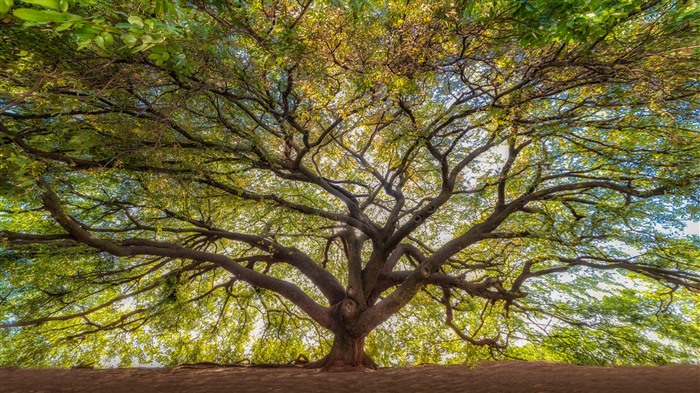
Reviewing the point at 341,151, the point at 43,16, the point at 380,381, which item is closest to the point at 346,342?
the point at 380,381

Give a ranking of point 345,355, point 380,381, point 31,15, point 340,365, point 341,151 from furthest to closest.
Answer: point 341,151
point 345,355
point 340,365
point 380,381
point 31,15

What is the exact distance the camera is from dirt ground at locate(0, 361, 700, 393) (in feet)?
13.9

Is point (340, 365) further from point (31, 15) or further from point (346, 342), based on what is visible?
point (31, 15)

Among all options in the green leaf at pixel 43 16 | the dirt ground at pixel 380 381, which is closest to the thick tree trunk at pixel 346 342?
the dirt ground at pixel 380 381

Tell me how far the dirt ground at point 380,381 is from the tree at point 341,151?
104 cm

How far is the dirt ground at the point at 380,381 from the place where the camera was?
423cm

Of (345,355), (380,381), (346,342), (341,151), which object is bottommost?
(380,381)

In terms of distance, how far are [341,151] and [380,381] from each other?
4547 millimetres

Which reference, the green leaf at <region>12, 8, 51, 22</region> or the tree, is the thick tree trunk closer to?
the tree

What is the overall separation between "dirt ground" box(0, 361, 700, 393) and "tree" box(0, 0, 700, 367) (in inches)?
40.9

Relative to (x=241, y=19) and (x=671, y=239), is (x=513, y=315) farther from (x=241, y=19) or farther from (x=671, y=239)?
(x=241, y=19)

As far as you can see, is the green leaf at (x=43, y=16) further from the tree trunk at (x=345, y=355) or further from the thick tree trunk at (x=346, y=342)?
the tree trunk at (x=345, y=355)

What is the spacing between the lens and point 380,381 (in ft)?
16.6

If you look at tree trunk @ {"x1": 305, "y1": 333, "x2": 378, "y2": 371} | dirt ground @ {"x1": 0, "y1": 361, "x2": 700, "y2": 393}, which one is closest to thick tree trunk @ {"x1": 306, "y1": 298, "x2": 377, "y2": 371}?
tree trunk @ {"x1": 305, "y1": 333, "x2": 378, "y2": 371}
